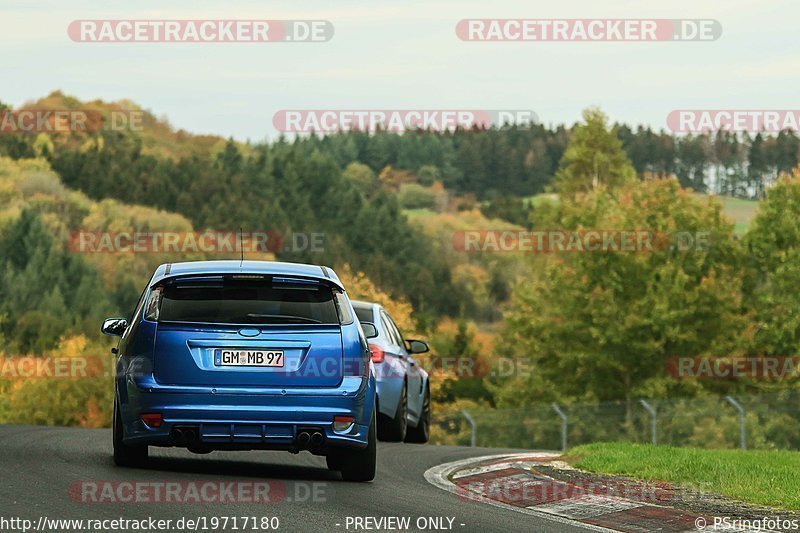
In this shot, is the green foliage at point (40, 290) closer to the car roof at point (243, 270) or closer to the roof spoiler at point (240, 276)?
the car roof at point (243, 270)

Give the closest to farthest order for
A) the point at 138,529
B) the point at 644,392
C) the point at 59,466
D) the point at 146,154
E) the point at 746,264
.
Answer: the point at 138,529
the point at 59,466
the point at 644,392
the point at 746,264
the point at 146,154

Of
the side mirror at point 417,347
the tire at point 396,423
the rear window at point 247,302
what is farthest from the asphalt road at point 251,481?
the side mirror at point 417,347

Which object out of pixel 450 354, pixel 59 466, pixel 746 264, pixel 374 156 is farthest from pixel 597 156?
pixel 59 466

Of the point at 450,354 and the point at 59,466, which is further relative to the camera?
the point at 450,354

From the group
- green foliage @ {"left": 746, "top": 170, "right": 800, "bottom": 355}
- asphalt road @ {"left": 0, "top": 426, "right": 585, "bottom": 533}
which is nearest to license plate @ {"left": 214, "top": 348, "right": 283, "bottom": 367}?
asphalt road @ {"left": 0, "top": 426, "right": 585, "bottom": 533}

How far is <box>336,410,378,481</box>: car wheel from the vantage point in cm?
1161

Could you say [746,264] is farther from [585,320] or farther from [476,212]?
[476,212]

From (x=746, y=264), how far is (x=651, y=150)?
98.9 meters

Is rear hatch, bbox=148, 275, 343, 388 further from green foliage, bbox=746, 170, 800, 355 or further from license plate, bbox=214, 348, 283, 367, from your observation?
green foliage, bbox=746, 170, 800, 355

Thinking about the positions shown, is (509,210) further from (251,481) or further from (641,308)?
(251,481)

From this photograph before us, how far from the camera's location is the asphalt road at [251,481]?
924 centimetres

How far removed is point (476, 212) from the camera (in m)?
176

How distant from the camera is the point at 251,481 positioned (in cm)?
1127

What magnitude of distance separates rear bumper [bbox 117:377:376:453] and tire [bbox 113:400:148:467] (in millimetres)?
640
